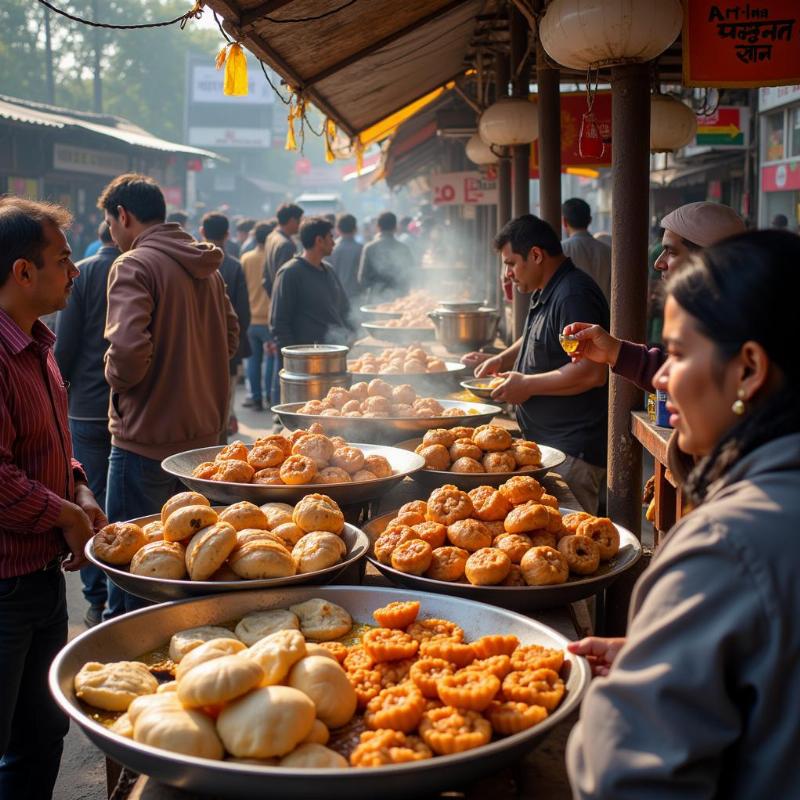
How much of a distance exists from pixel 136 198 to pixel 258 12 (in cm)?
109

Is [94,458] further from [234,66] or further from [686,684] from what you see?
[686,684]

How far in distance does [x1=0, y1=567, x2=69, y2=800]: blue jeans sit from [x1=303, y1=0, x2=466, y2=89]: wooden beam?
13.1 ft

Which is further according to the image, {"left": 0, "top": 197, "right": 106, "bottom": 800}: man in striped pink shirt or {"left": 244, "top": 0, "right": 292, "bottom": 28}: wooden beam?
{"left": 244, "top": 0, "right": 292, "bottom": 28}: wooden beam

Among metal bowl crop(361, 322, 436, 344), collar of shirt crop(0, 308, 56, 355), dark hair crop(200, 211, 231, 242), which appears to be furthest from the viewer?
dark hair crop(200, 211, 231, 242)

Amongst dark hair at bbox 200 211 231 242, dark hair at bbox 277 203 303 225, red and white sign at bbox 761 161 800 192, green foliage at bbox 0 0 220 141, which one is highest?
green foliage at bbox 0 0 220 141

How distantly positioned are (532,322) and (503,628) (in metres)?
2.88

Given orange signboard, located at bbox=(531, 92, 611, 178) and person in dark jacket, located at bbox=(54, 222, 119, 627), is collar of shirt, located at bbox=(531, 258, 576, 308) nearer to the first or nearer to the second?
person in dark jacket, located at bbox=(54, 222, 119, 627)

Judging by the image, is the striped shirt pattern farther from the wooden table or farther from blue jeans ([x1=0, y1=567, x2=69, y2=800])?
the wooden table

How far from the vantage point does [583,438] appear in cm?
450

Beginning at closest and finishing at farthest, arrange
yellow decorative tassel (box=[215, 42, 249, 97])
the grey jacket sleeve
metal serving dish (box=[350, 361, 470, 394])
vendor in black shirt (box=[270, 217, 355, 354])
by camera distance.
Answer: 1. the grey jacket sleeve
2. yellow decorative tassel (box=[215, 42, 249, 97])
3. metal serving dish (box=[350, 361, 470, 394])
4. vendor in black shirt (box=[270, 217, 355, 354])

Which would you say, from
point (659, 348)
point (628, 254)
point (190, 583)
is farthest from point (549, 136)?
point (190, 583)

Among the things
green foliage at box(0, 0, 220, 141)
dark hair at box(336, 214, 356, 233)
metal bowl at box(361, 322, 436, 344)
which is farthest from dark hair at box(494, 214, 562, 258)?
green foliage at box(0, 0, 220, 141)

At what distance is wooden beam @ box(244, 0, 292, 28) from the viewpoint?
402 centimetres

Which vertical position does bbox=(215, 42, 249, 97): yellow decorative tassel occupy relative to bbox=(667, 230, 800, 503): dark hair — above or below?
above
